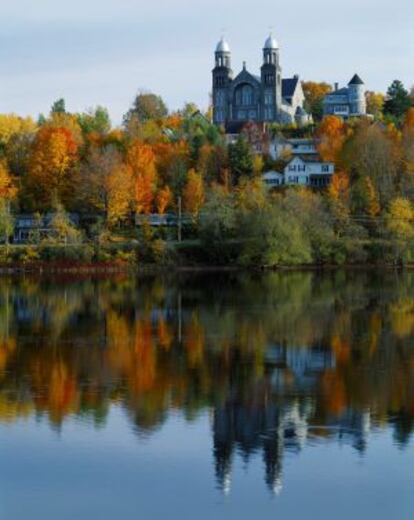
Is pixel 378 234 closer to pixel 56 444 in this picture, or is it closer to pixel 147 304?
pixel 147 304

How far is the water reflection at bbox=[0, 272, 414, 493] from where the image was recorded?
23203mm

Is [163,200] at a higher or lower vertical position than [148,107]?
lower

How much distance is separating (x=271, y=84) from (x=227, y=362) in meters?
84.6

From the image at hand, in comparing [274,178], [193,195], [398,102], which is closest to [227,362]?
[193,195]

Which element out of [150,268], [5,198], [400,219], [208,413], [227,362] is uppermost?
[5,198]

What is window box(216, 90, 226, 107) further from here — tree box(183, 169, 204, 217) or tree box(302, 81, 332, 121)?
tree box(183, 169, 204, 217)

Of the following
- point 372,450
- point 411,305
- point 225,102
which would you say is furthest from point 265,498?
point 225,102

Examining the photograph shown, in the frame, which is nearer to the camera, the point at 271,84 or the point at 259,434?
the point at 259,434

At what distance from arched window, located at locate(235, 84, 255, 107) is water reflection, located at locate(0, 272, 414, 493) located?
63346 mm

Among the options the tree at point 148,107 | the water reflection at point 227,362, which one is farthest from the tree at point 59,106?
the water reflection at point 227,362

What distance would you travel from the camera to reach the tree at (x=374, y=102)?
120412mm

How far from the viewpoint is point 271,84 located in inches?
4419

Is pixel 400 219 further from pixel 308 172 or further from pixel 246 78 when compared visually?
pixel 246 78

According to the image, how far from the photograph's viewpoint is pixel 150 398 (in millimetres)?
25844
